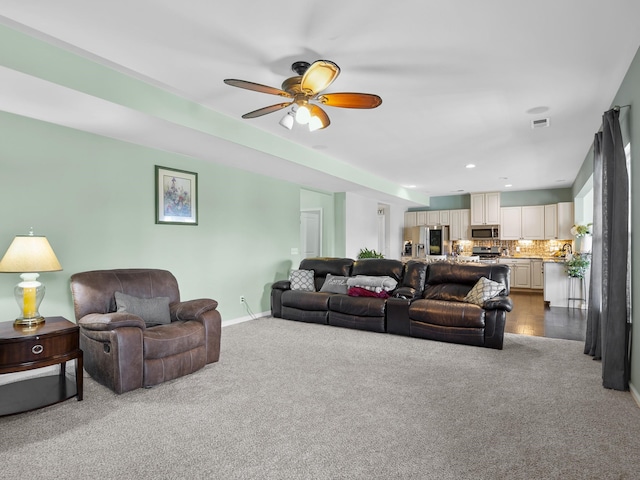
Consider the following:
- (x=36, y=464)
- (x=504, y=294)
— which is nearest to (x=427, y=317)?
(x=504, y=294)

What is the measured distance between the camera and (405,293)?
514cm

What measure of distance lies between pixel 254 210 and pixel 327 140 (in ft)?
5.49

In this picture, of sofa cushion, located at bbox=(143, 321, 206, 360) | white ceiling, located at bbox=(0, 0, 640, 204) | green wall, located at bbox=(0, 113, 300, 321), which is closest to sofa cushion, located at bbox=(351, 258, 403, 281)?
green wall, located at bbox=(0, 113, 300, 321)

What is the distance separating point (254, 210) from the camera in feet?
20.0

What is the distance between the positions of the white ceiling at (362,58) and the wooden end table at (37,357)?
1.84 meters

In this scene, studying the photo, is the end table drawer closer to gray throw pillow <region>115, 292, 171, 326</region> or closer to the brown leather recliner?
the brown leather recliner

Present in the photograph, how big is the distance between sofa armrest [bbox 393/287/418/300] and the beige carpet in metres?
1.31

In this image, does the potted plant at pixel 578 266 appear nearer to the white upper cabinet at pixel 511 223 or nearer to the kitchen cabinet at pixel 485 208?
the white upper cabinet at pixel 511 223

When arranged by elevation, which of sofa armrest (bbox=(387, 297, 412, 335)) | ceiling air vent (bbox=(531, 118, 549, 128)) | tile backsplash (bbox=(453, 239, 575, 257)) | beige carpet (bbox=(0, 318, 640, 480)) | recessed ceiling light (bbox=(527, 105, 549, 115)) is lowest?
beige carpet (bbox=(0, 318, 640, 480))

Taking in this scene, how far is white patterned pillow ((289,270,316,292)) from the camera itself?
6.11 metres

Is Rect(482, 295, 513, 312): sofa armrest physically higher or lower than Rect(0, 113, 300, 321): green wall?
lower

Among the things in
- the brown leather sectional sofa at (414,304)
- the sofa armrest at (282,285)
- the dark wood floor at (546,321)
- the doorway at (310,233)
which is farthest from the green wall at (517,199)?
the sofa armrest at (282,285)

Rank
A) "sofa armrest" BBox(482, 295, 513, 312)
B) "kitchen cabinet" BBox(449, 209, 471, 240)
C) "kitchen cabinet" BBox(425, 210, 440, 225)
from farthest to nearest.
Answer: "kitchen cabinet" BBox(425, 210, 440, 225)
"kitchen cabinet" BBox(449, 209, 471, 240)
"sofa armrest" BBox(482, 295, 513, 312)

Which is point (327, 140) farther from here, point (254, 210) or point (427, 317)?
point (427, 317)
